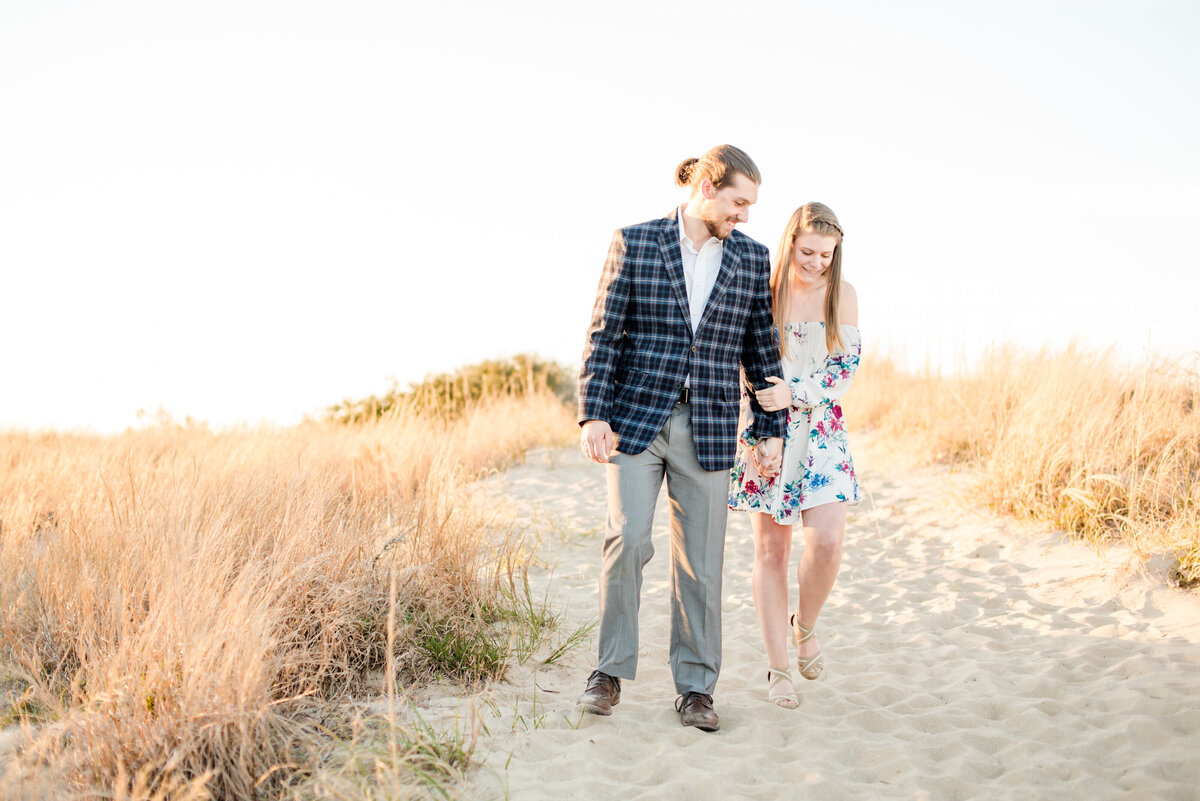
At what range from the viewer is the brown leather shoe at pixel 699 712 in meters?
3.36

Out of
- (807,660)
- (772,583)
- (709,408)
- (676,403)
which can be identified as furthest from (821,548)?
(676,403)

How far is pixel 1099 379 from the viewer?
284 inches

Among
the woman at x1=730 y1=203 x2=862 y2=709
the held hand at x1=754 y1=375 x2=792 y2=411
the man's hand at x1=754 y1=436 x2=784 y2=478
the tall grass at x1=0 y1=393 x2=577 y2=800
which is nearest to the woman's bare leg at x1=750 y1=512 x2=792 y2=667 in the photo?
the woman at x1=730 y1=203 x2=862 y2=709

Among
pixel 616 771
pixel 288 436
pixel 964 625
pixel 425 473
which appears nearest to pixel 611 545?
pixel 616 771

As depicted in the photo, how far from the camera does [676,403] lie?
3.26 m

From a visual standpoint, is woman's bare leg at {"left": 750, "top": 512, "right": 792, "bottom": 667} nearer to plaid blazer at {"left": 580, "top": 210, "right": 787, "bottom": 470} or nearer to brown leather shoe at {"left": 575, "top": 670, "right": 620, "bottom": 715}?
plaid blazer at {"left": 580, "top": 210, "right": 787, "bottom": 470}

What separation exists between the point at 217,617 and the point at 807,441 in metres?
2.47

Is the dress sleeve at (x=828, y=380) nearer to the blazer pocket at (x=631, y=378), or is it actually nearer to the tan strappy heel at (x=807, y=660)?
the blazer pocket at (x=631, y=378)

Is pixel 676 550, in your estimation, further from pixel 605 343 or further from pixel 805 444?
pixel 605 343

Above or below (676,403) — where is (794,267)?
above

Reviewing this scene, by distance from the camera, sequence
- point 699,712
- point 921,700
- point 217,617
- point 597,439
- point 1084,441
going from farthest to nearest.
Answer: point 1084,441 → point 921,700 → point 699,712 → point 597,439 → point 217,617

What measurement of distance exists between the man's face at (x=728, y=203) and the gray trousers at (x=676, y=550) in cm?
74

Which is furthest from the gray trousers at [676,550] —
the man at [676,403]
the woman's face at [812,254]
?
the woman's face at [812,254]

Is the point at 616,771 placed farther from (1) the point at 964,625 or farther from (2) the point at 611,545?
(1) the point at 964,625
